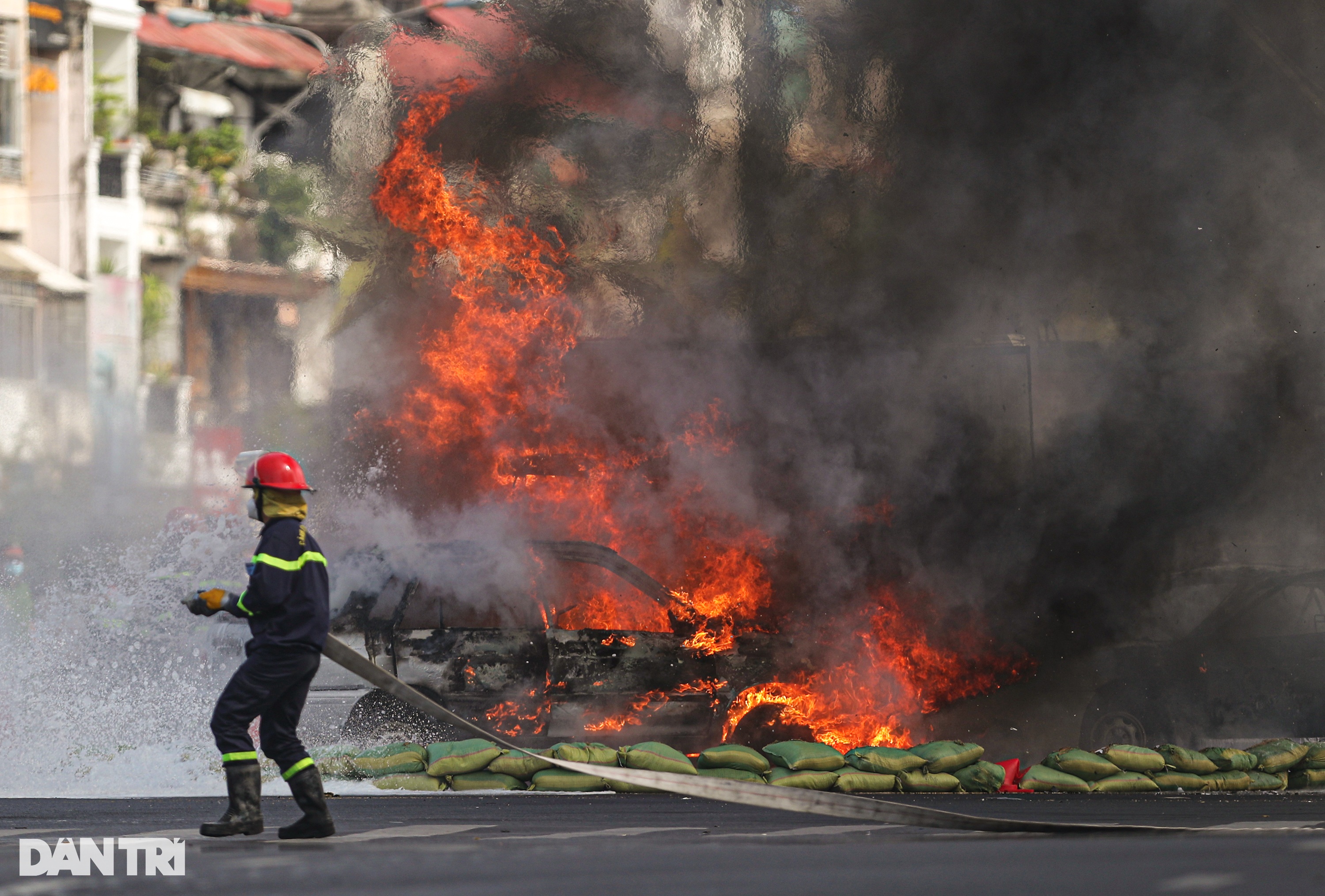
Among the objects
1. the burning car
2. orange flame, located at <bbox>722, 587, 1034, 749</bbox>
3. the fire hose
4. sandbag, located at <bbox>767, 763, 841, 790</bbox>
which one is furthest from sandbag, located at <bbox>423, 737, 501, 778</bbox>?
the burning car

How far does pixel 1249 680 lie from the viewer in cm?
945

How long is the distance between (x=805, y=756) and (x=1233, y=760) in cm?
248

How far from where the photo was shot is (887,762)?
8.33 meters

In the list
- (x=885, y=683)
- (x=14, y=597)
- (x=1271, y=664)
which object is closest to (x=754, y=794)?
(x=885, y=683)

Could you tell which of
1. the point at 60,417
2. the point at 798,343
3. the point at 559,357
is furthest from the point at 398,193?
the point at 60,417

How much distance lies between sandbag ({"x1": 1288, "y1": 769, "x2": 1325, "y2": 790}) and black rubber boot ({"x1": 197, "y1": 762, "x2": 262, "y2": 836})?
5.92m

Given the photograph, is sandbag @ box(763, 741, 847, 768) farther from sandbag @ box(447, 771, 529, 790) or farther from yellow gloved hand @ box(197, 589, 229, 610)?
yellow gloved hand @ box(197, 589, 229, 610)

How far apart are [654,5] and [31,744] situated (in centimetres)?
670

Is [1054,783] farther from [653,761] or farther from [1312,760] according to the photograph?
[653,761]

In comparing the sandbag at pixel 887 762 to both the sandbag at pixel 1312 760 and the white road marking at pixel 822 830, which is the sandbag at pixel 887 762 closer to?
the white road marking at pixel 822 830

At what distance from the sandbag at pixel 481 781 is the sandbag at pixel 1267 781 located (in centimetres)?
407

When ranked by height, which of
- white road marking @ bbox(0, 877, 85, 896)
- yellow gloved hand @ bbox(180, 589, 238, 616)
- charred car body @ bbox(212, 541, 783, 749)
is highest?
yellow gloved hand @ bbox(180, 589, 238, 616)

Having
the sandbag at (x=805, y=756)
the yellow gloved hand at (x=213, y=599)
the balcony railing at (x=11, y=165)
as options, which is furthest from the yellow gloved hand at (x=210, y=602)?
the balcony railing at (x=11, y=165)

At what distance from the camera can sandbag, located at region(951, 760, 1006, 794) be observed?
831 cm
